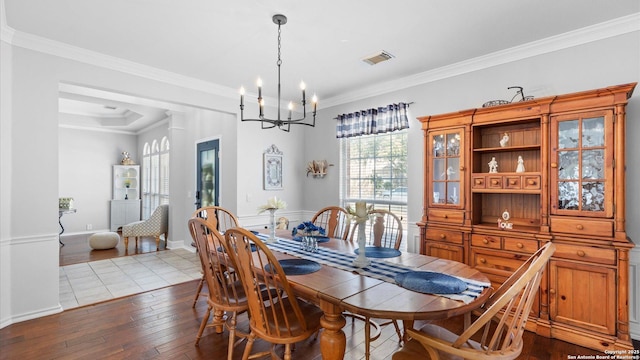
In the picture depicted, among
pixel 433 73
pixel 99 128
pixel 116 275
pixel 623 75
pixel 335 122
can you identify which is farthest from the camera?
pixel 99 128

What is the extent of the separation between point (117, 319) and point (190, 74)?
2840 millimetres

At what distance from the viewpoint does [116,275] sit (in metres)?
4.31

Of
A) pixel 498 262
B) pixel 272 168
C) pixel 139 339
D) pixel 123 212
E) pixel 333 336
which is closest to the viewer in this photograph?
pixel 333 336

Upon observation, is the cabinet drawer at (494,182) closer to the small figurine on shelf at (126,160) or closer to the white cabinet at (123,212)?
the white cabinet at (123,212)

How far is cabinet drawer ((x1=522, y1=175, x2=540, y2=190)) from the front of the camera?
2776 millimetres

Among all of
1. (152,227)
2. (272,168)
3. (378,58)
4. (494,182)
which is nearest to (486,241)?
(494,182)

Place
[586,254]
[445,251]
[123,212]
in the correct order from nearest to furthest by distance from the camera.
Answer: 1. [586,254]
2. [445,251]
3. [123,212]

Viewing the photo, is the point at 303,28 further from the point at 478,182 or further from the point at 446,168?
the point at 478,182

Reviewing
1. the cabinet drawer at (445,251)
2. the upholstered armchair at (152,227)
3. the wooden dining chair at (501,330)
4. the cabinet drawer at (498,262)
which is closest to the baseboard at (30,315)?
the upholstered armchair at (152,227)

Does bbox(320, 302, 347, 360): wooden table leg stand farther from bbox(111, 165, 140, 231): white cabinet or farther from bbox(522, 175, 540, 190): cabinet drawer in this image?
bbox(111, 165, 140, 231): white cabinet

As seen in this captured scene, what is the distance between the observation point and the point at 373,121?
14.0 ft

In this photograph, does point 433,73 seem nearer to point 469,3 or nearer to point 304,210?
point 469,3

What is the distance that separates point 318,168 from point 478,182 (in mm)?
2561

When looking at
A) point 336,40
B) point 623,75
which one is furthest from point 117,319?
point 623,75
